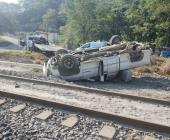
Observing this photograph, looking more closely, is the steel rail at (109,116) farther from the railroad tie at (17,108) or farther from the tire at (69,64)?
the tire at (69,64)

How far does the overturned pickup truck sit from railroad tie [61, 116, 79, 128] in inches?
229

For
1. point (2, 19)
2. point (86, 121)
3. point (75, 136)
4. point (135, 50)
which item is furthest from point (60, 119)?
point (2, 19)

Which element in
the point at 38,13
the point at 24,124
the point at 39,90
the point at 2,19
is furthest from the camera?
the point at 38,13

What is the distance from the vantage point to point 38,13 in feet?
396

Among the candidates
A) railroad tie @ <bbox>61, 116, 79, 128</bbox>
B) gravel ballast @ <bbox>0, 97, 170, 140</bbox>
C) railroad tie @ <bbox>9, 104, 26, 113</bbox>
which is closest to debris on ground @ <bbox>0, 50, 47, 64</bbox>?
railroad tie @ <bbox>9, 104, 26, 113</bbox>

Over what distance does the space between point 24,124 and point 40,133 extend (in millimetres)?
619

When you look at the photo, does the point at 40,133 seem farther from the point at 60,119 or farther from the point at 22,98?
the point at 22,98

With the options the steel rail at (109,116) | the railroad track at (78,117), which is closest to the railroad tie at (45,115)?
the railroad track at (78,117)

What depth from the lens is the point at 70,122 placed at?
20.7 feet

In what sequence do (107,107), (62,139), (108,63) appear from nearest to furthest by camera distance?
(62,139), (107,107), (108,63)

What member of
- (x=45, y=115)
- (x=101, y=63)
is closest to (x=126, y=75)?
(x=101, y=63)

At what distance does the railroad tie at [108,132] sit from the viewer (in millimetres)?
5629

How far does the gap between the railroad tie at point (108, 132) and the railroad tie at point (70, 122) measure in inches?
25.1

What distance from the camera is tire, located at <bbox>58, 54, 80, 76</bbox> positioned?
12.3m
